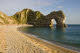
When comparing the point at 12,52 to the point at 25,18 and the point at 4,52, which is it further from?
the point at 25,18

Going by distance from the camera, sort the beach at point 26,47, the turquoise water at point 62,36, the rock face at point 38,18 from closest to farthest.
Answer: the beach at point 26,47 < the turquoise water at point 62,36 < the rock face at point 38,18

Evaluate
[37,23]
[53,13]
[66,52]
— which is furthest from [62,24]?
[66,52]

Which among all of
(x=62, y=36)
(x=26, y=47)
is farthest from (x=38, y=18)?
(x=26, y=47)

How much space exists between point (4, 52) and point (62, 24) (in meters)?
106

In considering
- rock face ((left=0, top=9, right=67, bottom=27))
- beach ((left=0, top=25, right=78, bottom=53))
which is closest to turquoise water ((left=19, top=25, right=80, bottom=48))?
beach ((left=0, top=25, right=78, bottom=53))

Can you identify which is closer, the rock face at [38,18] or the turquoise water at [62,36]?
the turquoise water at [62,36]

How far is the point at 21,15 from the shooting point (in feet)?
557

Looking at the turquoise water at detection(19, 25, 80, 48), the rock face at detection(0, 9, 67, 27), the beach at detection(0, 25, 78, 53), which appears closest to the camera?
the beach at detection(0, 25, 78, 53)

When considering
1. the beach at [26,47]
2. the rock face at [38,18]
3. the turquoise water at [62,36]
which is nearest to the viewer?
the beach at [26,47]

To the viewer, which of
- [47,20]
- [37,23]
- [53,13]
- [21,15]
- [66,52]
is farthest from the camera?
[21,15]

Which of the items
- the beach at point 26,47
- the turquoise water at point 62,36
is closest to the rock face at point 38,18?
the turquoise water at point 62,36

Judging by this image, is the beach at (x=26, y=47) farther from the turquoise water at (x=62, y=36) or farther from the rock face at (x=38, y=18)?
the rock face at (x=38, y=18)

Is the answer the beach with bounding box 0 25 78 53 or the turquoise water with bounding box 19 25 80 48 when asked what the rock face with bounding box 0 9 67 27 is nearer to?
the turquoise water with bounding box 19 25 80 48

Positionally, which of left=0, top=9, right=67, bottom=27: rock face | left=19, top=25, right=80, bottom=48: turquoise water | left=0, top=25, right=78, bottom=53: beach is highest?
left=0, top=9, right=67, bottom=27: rock face
